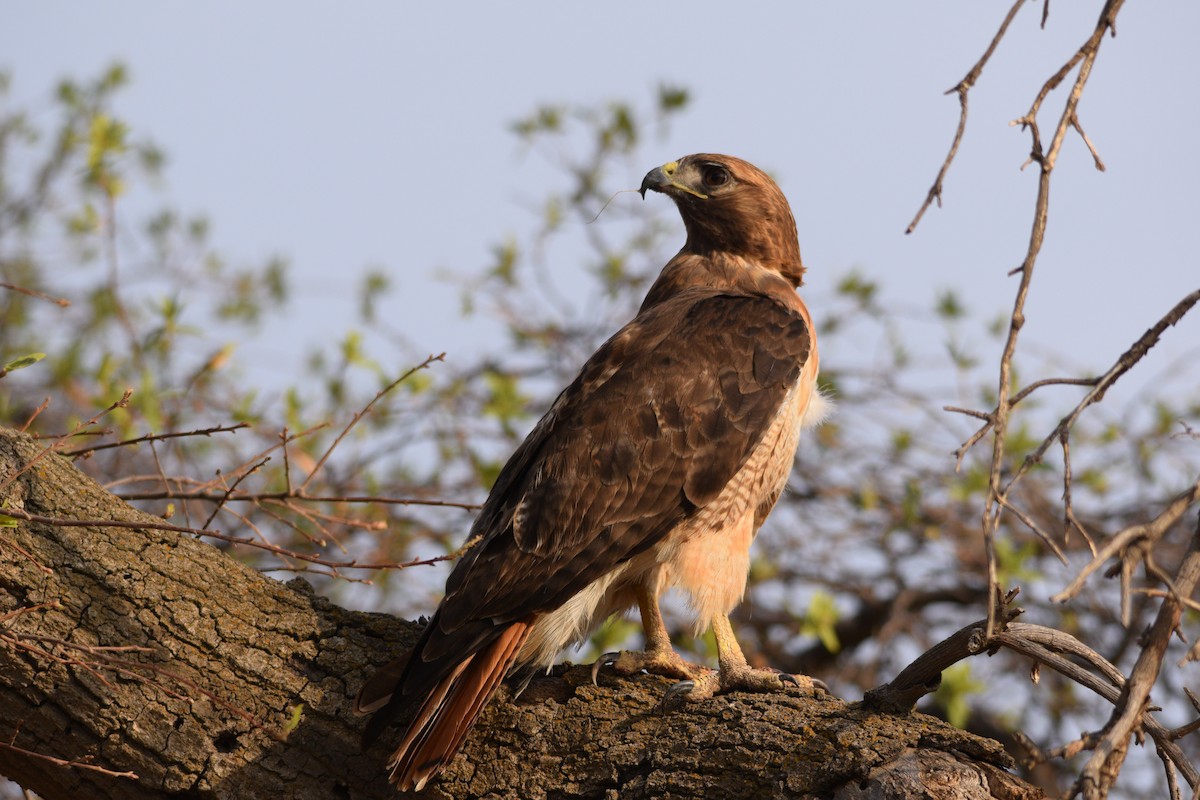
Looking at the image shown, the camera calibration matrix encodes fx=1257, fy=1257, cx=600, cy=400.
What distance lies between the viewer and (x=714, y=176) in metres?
4.56

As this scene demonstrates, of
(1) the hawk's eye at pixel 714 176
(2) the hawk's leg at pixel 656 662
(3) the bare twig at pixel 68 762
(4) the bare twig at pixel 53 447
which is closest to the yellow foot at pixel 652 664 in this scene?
(2) the hawk's leg at pixel 656 662

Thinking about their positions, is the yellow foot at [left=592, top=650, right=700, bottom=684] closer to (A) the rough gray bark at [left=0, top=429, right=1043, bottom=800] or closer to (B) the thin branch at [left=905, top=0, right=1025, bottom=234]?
(A) the rough gray bark at [left=0, top=429, right=1043, bottom=800]

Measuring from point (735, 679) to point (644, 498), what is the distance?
0.55 m

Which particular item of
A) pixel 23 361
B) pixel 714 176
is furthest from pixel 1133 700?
pixel 714 176

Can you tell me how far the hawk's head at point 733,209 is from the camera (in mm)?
4488

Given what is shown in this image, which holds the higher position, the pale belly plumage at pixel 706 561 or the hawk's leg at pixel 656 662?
the pale belly plumage at pixel 706 561

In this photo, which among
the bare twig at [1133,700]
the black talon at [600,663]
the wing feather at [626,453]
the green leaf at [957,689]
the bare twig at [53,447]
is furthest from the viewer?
the green leaf at [957,689]

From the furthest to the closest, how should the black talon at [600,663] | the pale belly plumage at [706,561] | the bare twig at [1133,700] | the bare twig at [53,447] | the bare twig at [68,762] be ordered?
the pale belly plumage at [706,561], the black talon at [600,663], the bare twig at [53,447], the bare twig at [68,762], the bare twig at [1133,700]

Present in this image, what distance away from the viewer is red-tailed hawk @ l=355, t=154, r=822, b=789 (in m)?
3.21

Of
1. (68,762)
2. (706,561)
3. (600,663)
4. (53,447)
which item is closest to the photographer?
(68,762)

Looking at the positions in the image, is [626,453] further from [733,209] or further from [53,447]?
[53,447]

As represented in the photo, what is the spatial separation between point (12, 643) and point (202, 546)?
53cm

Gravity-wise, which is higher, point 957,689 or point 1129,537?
point 957,689

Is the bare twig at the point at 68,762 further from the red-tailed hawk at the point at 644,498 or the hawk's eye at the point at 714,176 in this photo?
the hawk's eye at the point at 714,176
